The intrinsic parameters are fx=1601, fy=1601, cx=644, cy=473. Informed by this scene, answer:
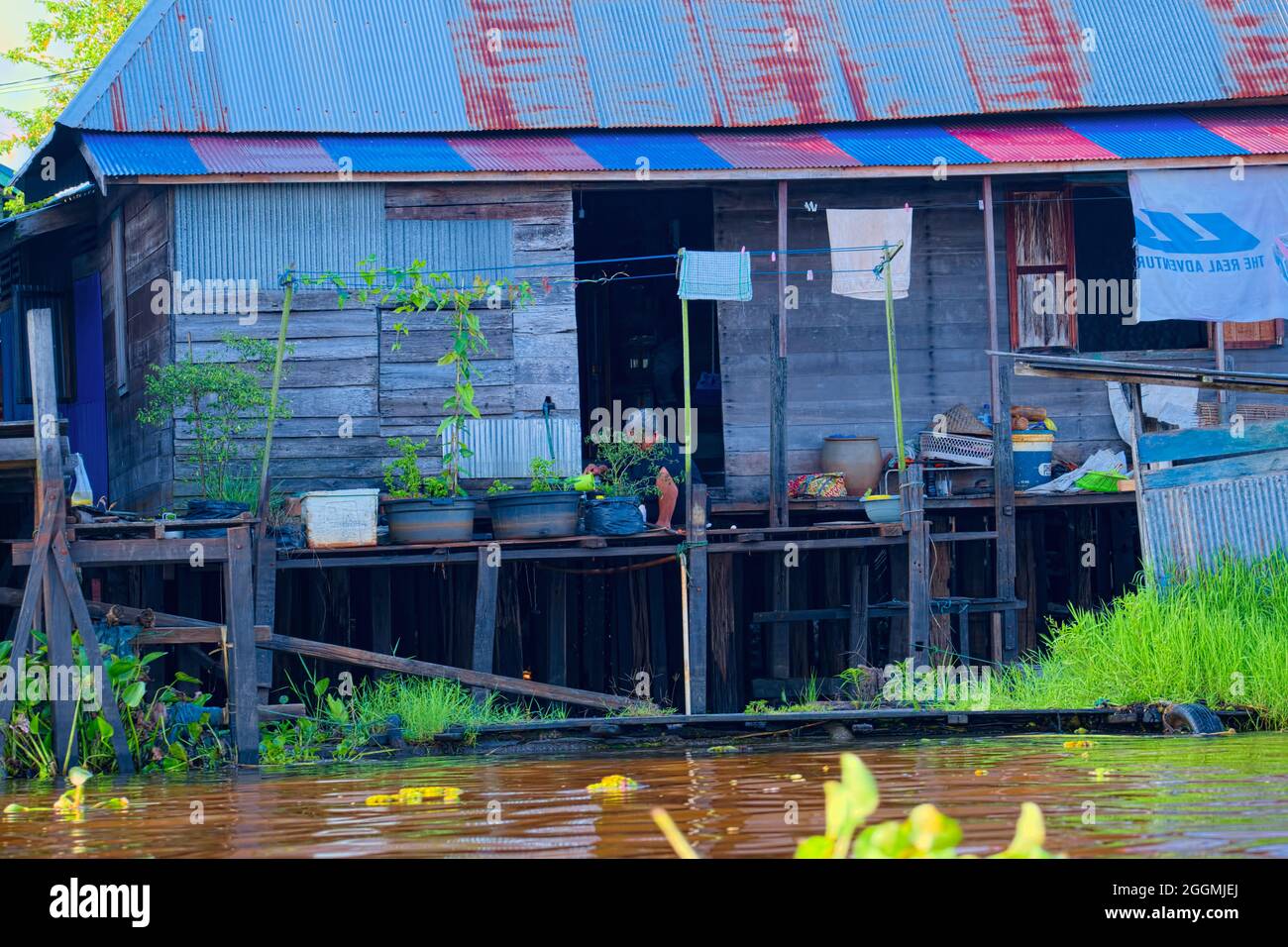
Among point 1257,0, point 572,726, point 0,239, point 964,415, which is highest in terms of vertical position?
point 1257,0

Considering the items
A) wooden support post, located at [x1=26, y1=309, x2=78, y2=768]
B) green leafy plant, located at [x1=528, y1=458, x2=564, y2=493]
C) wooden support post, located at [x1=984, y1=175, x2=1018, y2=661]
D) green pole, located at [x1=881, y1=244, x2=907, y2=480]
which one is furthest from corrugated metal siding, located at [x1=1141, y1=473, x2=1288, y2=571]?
wooden support post, located at [x1=26, y1=309, x2=78, y2=768]

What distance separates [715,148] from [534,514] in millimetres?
3823

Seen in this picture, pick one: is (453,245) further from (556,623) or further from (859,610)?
(859,610)

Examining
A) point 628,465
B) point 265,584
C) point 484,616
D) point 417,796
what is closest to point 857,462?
point 628,465

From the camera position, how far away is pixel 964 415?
1443cm

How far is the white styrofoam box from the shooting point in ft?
39.9

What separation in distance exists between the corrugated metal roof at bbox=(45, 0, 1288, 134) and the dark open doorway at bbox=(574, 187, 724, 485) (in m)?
1.70

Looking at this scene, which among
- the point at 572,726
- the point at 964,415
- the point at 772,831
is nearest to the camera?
the point at 772,831

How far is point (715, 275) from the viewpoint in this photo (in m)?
13.0

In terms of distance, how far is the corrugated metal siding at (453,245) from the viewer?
1355cm

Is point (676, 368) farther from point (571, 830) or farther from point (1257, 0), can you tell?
point (571, 830)

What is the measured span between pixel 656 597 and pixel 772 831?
→ 8326 mm
